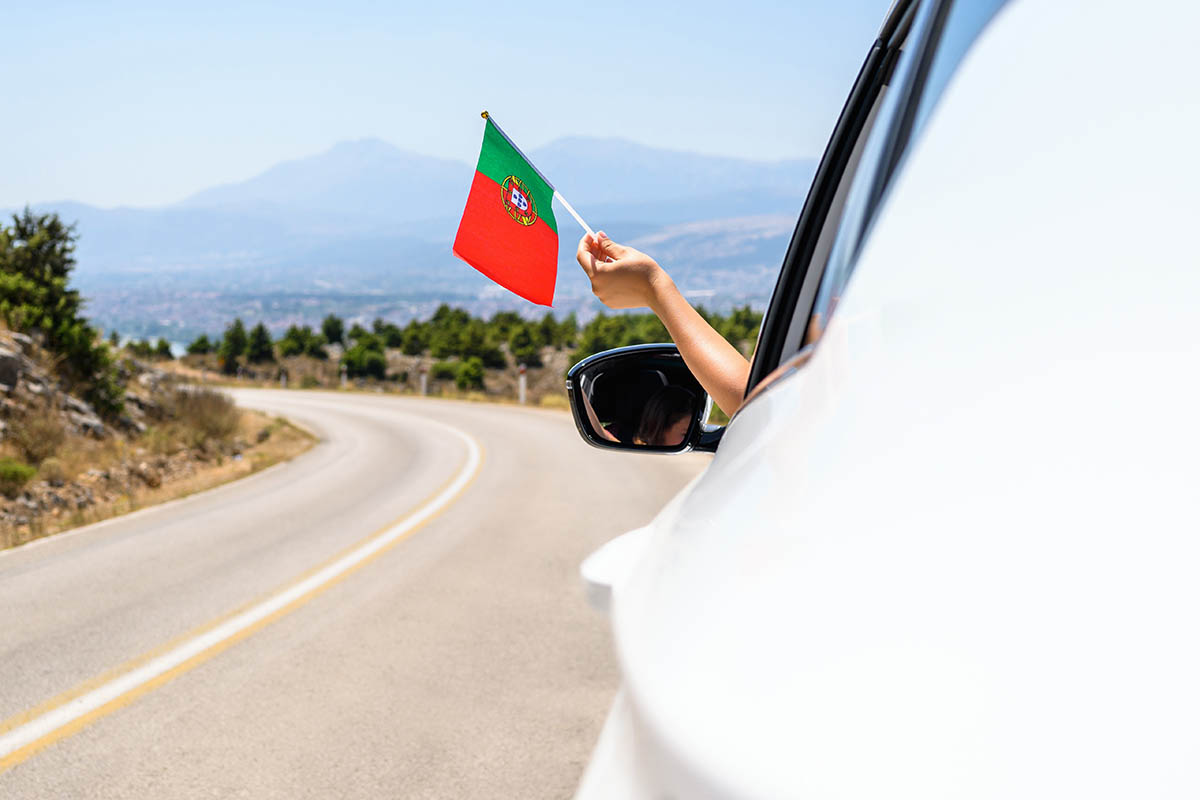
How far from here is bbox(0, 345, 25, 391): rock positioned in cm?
1381

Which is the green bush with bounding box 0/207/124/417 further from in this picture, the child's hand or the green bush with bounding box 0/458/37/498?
the child's hand

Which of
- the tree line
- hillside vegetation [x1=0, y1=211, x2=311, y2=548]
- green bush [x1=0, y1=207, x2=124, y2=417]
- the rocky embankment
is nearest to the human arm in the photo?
the rocky embankment

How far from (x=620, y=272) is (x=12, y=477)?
1169cm

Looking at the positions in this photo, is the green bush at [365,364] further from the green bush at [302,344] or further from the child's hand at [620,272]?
the child's hand at [620,272]

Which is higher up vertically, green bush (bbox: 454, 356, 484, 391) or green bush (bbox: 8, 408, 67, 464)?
green bush (bbox: 8, 408, 67, 464)

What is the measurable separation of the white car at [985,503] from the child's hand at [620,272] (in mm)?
986

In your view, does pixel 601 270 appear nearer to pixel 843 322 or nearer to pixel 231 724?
pixel 843 322

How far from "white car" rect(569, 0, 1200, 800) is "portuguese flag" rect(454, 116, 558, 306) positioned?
140 centimetres

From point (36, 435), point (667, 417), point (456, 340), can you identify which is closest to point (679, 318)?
point (667, 417)

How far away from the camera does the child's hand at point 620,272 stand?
215 cm

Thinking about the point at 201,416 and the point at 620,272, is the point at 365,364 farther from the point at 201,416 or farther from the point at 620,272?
the point at 620,272

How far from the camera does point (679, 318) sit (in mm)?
2113

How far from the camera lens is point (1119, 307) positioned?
81cm

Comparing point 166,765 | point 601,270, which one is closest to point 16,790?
point 166,765
